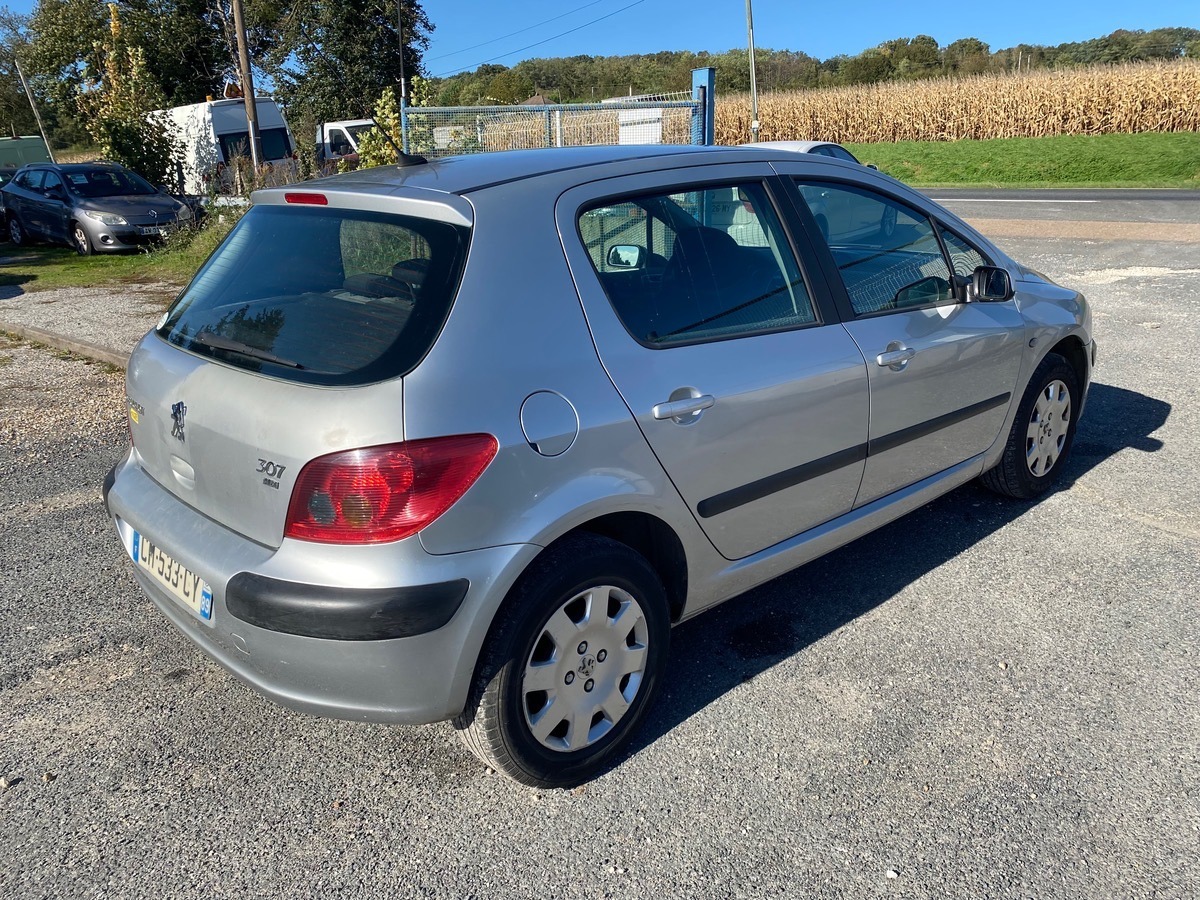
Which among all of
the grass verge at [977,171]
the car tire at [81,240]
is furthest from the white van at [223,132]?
the grass verge at [977,171]

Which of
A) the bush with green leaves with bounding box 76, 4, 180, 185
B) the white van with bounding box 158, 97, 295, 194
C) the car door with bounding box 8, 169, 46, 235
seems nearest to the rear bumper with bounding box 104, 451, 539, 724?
the car door with bounding box 8, 169, 46, 235

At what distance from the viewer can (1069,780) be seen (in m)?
2.66

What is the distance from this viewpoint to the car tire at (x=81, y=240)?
1559cm

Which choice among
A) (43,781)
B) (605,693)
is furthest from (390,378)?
(43,781)

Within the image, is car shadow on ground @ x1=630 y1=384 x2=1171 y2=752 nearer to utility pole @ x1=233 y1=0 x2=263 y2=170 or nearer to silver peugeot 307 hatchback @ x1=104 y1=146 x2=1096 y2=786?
silver peugeot 307 hatchback @ x1=104 y1=146 x2=1096 y2=786

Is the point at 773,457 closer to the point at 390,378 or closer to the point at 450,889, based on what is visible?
the point at 390,378

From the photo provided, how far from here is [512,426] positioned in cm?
235

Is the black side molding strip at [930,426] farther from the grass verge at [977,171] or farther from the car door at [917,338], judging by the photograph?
the grass verge at [977,171]

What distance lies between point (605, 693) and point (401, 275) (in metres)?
1.35

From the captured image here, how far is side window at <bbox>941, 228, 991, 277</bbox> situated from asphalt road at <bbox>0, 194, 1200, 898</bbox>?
1224 millimetres

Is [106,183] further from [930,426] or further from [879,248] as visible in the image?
[930,426]

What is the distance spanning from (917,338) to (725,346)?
1.03 metres

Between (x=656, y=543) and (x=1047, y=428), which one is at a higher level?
(x=656, y=543)

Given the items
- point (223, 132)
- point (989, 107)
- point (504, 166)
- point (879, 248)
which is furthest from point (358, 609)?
point (989, 107)
